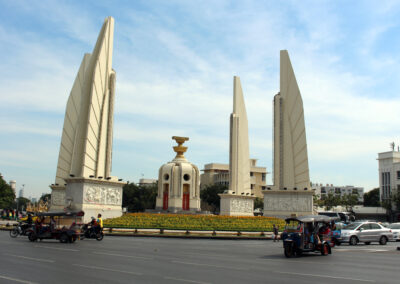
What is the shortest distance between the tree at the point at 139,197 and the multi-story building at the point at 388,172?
118 ft

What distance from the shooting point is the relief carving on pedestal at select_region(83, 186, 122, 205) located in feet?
95.0

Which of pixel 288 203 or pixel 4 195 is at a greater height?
pixel 4 195

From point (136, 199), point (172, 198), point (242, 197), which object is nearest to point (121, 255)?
point (242, 197)

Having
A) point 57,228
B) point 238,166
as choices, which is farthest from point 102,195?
point 238,166

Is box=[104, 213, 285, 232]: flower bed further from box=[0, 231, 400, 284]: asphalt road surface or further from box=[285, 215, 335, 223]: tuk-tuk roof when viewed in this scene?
box=[0, 231, 400, 284]: asphalt road surface

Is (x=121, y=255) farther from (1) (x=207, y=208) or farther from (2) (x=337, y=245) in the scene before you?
(1) (x=207, y=208)

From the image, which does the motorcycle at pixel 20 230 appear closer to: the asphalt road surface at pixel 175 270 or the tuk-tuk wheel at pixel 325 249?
the asphalt road surface at pixel 175 270

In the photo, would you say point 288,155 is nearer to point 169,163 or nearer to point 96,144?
point 169,163

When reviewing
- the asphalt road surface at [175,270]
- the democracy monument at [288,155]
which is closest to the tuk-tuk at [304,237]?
the asphalt road surface at [175,270]

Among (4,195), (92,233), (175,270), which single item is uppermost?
(4,195)

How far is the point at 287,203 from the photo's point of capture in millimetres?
35750

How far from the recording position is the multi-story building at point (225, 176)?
8469 centimetres

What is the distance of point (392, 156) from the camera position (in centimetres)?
6600

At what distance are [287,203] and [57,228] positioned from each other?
2159cm
